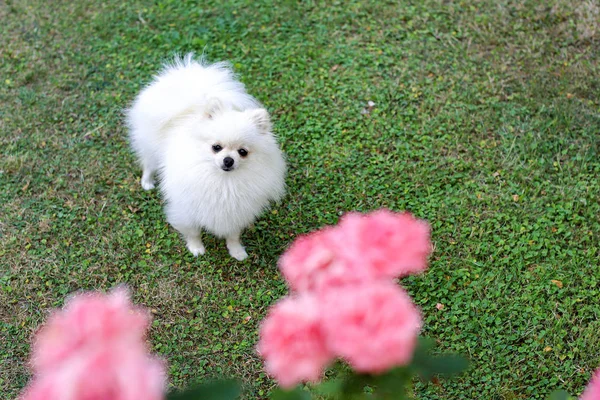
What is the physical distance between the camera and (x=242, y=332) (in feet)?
9.59

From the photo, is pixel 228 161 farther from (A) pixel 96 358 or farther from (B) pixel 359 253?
(A) pixel 96 358

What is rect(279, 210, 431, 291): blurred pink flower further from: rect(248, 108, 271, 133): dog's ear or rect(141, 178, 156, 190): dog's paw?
rect(141, 178, 156, 190): dog's paw

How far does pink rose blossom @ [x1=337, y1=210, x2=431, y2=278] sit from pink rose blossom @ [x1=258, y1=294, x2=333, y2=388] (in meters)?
0.08

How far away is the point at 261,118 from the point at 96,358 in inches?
87.4

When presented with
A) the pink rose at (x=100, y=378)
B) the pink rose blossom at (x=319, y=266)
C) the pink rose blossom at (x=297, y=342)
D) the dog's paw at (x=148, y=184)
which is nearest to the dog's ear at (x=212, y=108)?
the dog's paw at (x=148, y=184)

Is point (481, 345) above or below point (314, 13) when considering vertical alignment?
below

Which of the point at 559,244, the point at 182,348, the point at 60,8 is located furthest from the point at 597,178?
the point at 60,8

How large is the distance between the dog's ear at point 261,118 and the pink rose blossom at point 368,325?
208 cm

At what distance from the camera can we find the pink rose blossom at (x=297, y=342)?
72 centimetres

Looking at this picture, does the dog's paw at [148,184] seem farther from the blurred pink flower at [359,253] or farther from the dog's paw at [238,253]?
the blurred pink flower at [359,253]

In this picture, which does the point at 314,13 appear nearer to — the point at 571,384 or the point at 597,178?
the point at 597,178

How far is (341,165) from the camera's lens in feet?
11.8

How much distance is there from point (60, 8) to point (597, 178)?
3.87 m

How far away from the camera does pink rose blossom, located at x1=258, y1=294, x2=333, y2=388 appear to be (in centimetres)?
72
